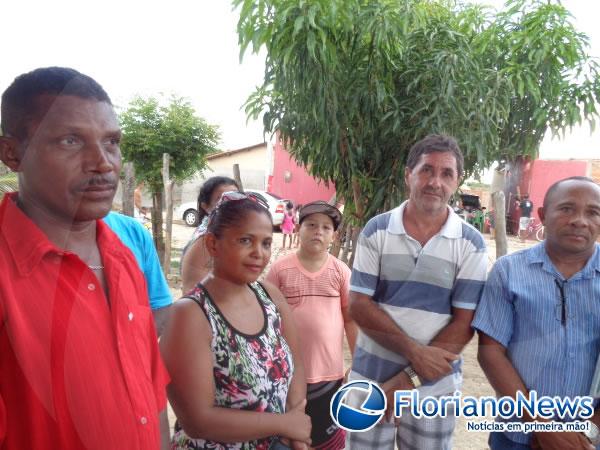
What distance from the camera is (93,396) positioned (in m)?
0.77

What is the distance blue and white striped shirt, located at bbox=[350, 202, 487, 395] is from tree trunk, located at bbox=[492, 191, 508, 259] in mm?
1003

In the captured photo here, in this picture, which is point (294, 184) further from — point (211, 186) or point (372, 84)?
point (211, 186)

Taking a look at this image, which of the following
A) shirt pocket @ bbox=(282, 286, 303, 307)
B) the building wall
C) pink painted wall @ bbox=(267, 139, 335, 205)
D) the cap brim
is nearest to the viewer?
shirt pocket @ bbox=(282, 286, 303, 307)

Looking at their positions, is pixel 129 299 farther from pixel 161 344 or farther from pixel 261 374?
pixel 261 374

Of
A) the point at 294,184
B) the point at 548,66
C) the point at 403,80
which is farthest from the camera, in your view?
the point at 294,184

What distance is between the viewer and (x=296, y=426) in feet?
3.57

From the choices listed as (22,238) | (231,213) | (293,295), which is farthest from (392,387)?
(22,238)

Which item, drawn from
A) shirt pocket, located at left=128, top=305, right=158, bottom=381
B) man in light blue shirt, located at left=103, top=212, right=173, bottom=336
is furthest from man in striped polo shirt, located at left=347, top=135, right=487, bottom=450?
shirt pocket, located at left=128, top=305, right=158, bottom=381

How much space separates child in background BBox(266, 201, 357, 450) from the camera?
1.73 m

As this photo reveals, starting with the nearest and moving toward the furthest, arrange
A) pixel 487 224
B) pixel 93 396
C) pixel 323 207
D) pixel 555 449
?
pixel 93 396
pixel 555 449
pixel 323 207
pixel 487 224

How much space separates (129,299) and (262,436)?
48 centimetres

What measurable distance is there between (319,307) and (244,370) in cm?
80

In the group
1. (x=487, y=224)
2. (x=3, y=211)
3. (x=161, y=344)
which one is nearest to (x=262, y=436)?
(x=161, y=344)

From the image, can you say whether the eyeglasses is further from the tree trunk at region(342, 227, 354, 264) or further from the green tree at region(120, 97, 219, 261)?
the tree trunk at region(342, 227, 354, 264)
